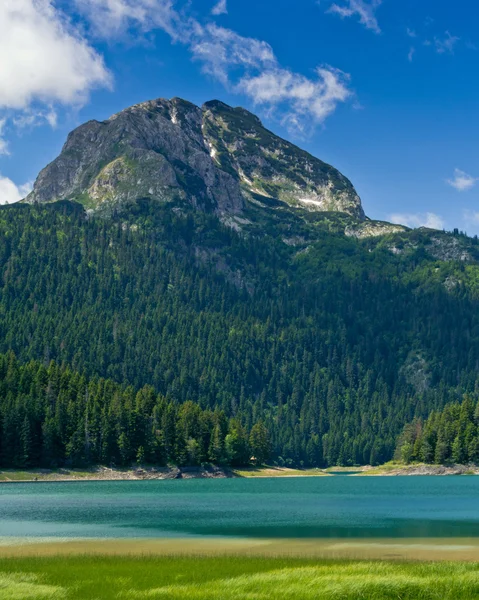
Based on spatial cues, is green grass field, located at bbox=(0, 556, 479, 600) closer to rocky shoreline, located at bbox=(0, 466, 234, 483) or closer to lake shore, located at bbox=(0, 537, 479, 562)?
lake shore, located at bbox=(0, 537, 479, 562)

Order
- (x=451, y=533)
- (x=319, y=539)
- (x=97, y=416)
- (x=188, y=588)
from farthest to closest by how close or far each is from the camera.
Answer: (x=97, y=416), (x=451, y=533), (x=319, y=539), (x=188, y=588)

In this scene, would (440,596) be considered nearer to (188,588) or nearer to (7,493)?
(188,588)

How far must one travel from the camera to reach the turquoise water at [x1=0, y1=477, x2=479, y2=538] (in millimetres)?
82188

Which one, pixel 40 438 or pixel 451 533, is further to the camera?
pixel 40 438

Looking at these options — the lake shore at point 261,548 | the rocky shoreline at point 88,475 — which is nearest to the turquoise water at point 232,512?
the lake shore at point 261,548

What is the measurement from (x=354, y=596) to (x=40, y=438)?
147785 millimetres

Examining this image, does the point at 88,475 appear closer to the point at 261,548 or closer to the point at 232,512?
the point at 232,512

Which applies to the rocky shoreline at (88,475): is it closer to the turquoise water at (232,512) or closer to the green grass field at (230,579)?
the turquoise water at (232,512)

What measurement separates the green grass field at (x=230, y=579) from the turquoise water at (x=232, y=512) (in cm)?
2168

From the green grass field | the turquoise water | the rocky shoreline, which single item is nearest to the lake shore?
the turquoise water

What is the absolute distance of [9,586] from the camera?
4706 centimetres

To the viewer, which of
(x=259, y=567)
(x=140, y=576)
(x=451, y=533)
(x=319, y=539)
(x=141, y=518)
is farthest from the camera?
(x=141, y=518)

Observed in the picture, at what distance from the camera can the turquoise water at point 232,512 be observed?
8219cm

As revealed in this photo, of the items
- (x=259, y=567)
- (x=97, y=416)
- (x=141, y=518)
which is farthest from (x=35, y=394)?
(x=259, y=567)
